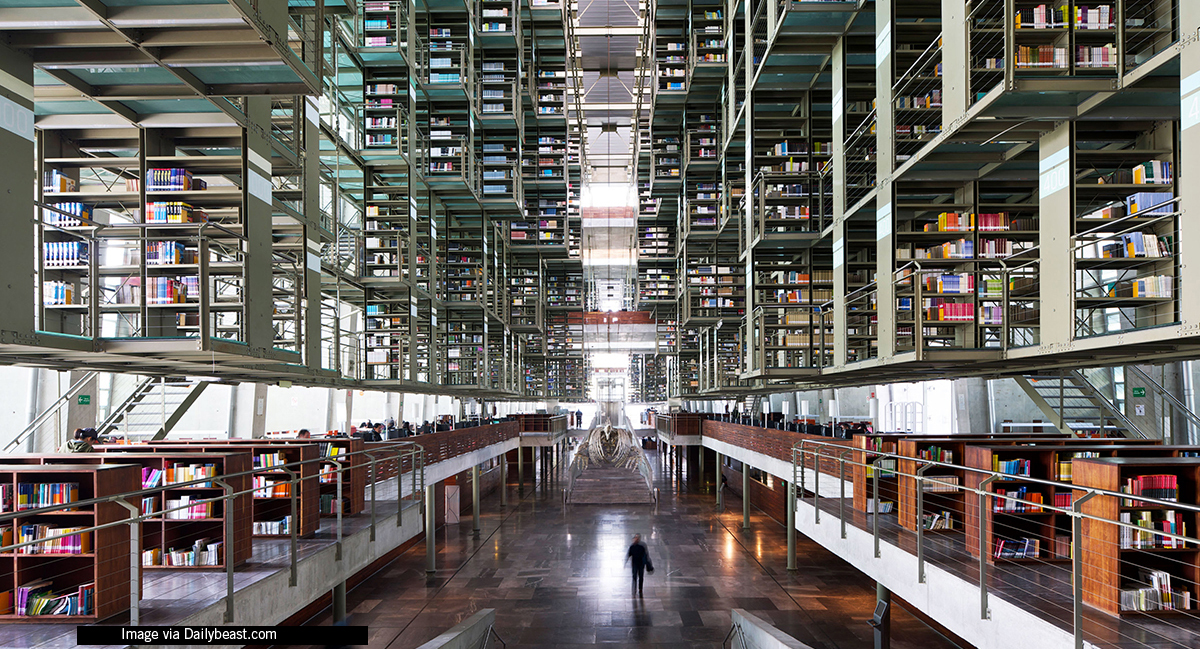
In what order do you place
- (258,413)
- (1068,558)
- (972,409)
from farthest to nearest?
(258,413), (972,409), (1068,558)

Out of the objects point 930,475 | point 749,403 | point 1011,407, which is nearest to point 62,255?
point 930,475

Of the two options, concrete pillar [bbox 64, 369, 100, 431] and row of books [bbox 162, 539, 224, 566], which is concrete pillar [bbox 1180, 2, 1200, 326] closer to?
row of books [bbox 162, 539, 224, 566]

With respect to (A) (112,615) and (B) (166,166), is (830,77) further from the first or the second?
(A) (112,615)

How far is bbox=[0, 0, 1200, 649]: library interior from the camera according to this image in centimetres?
404

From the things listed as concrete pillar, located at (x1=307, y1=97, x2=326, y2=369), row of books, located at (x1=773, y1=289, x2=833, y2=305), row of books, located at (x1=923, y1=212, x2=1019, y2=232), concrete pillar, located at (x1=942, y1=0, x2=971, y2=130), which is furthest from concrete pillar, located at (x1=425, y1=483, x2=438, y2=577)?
concrete pillar, located at (x1=942, y1=0, x2=971, y2=130)

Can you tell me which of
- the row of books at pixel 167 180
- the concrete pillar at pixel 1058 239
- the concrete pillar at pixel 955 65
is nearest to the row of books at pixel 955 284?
the concrete pillar at pixel 1058 239

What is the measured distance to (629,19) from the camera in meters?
23.8

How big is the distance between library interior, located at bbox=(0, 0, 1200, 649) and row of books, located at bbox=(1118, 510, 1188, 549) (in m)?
0.03

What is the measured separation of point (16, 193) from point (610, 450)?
2203 cm

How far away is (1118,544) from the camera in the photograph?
3613 mm

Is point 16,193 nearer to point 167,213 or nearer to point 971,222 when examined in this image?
point 167,213

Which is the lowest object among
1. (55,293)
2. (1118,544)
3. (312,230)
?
(1118,544)

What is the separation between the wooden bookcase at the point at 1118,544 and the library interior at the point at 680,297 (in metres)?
0.02

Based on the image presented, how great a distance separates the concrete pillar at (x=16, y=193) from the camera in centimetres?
391
